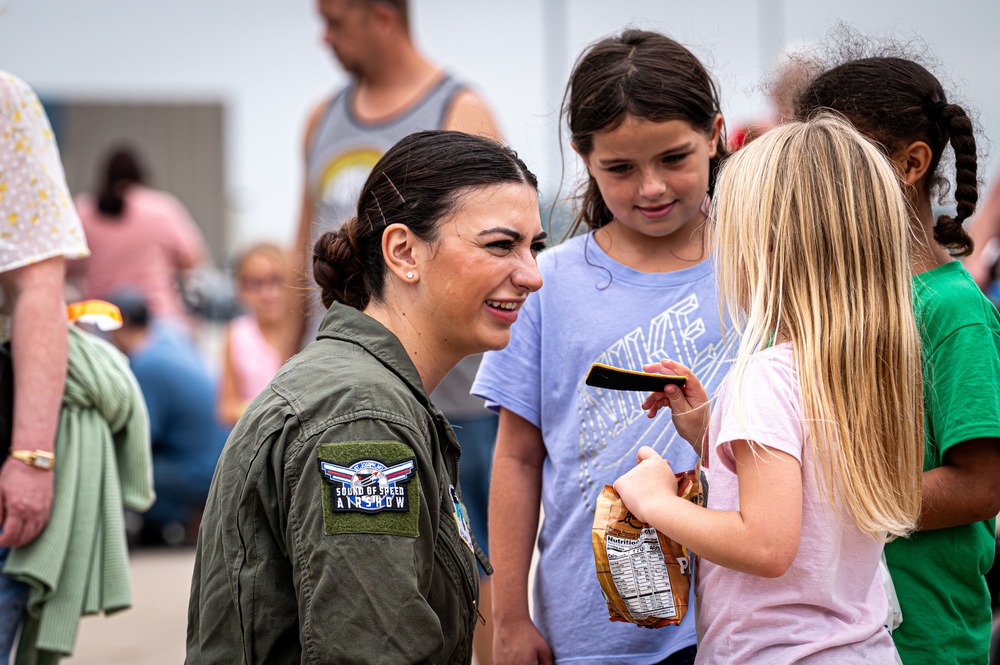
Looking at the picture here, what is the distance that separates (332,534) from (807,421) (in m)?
0.85

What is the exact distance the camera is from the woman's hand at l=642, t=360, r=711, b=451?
2.26m

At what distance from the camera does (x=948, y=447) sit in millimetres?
2225

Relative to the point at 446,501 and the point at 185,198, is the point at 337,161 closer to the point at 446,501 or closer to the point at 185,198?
the point at 446,501

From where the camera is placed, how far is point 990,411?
86.1 inches

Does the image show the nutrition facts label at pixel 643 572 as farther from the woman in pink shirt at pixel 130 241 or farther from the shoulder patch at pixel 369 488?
the woman in pink shirt at pixel 130 241

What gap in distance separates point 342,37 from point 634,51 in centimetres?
162

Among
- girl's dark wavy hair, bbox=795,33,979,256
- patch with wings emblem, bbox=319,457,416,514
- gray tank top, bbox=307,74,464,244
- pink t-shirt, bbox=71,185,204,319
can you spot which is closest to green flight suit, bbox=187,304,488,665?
patch with wings emblem, bbox=319,457,416,514

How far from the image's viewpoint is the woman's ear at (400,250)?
2213 mm

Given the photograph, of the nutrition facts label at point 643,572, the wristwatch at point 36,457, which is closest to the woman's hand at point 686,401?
the nutrition facts label at point 643,572

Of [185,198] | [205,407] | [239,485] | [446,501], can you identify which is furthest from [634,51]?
[185,198]

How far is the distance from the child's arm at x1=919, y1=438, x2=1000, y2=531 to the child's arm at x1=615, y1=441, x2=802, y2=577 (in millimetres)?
442

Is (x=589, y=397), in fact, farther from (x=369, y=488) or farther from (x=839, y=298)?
(x=369, y=488)

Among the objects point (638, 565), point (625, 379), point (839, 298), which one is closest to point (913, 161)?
point (839, 298)

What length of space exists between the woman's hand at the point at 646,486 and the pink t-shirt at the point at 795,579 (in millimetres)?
111
